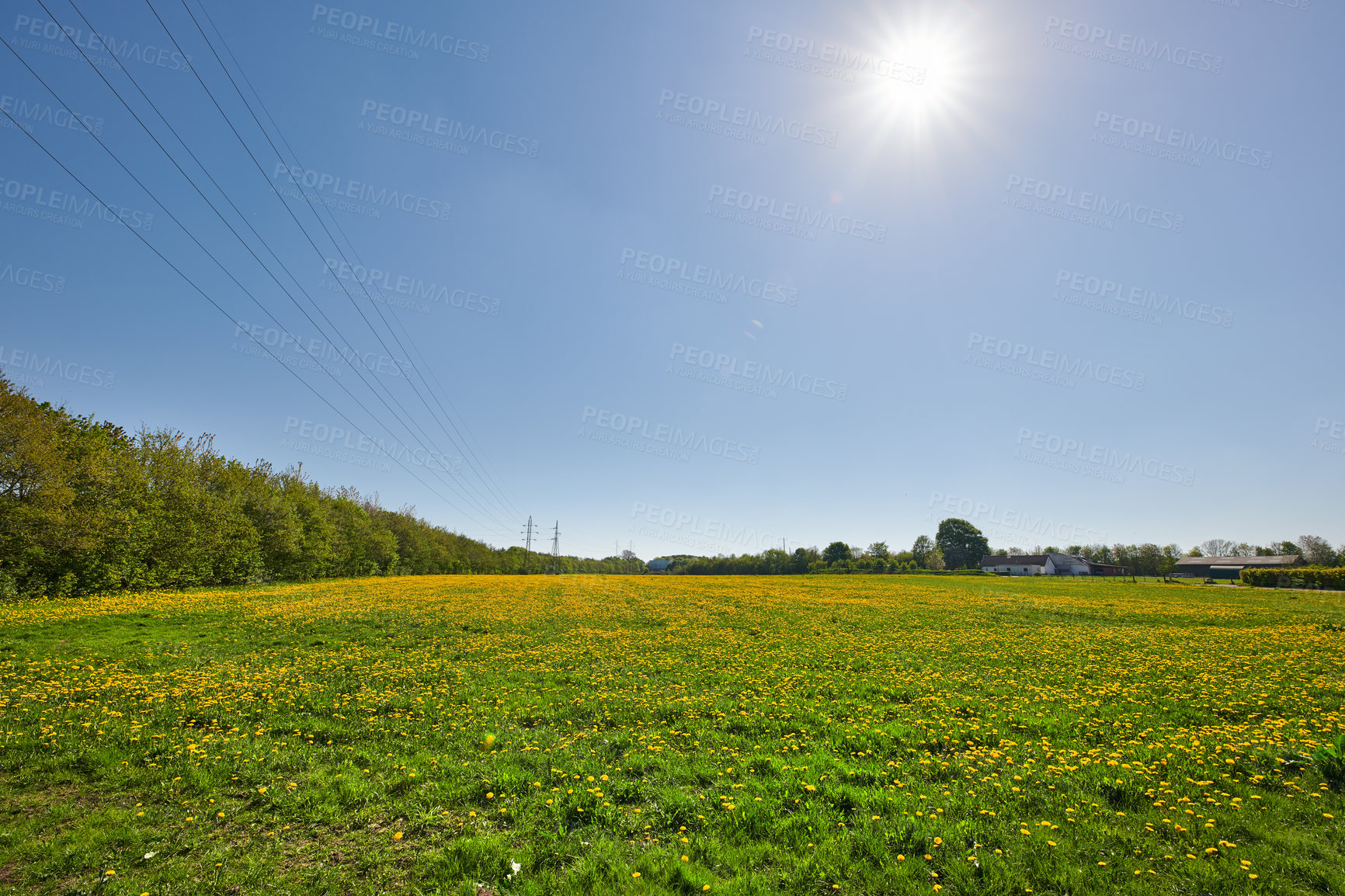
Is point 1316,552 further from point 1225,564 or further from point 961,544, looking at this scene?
point 961,544

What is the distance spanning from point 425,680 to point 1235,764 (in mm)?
16151

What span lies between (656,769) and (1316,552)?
547 feet

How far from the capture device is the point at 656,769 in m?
7.79

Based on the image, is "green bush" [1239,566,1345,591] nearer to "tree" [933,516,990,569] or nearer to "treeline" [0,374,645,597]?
"tree" [933,516,990,569]

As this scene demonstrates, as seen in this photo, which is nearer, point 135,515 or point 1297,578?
point 135,515

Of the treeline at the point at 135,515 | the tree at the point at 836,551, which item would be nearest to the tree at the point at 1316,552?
the tree at the point at 836,551

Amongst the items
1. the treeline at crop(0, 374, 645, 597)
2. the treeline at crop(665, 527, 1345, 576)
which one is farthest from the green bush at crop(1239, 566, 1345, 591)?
the treeline at crop(0, 374, 645, 597)

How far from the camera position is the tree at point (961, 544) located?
135m

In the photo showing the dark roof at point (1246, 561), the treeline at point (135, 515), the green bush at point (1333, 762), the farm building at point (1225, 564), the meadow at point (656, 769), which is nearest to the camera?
the meadow at point (656, 769)

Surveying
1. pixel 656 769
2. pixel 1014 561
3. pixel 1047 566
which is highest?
pixel 1014 561

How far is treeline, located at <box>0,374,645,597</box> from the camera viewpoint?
1026 inches

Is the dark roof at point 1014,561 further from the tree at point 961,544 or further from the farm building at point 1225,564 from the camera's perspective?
the farm building at point 1225,564

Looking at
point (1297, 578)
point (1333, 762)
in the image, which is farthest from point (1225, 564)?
point (1333, 762)

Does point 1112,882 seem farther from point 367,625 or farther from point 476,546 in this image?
point 476,546
